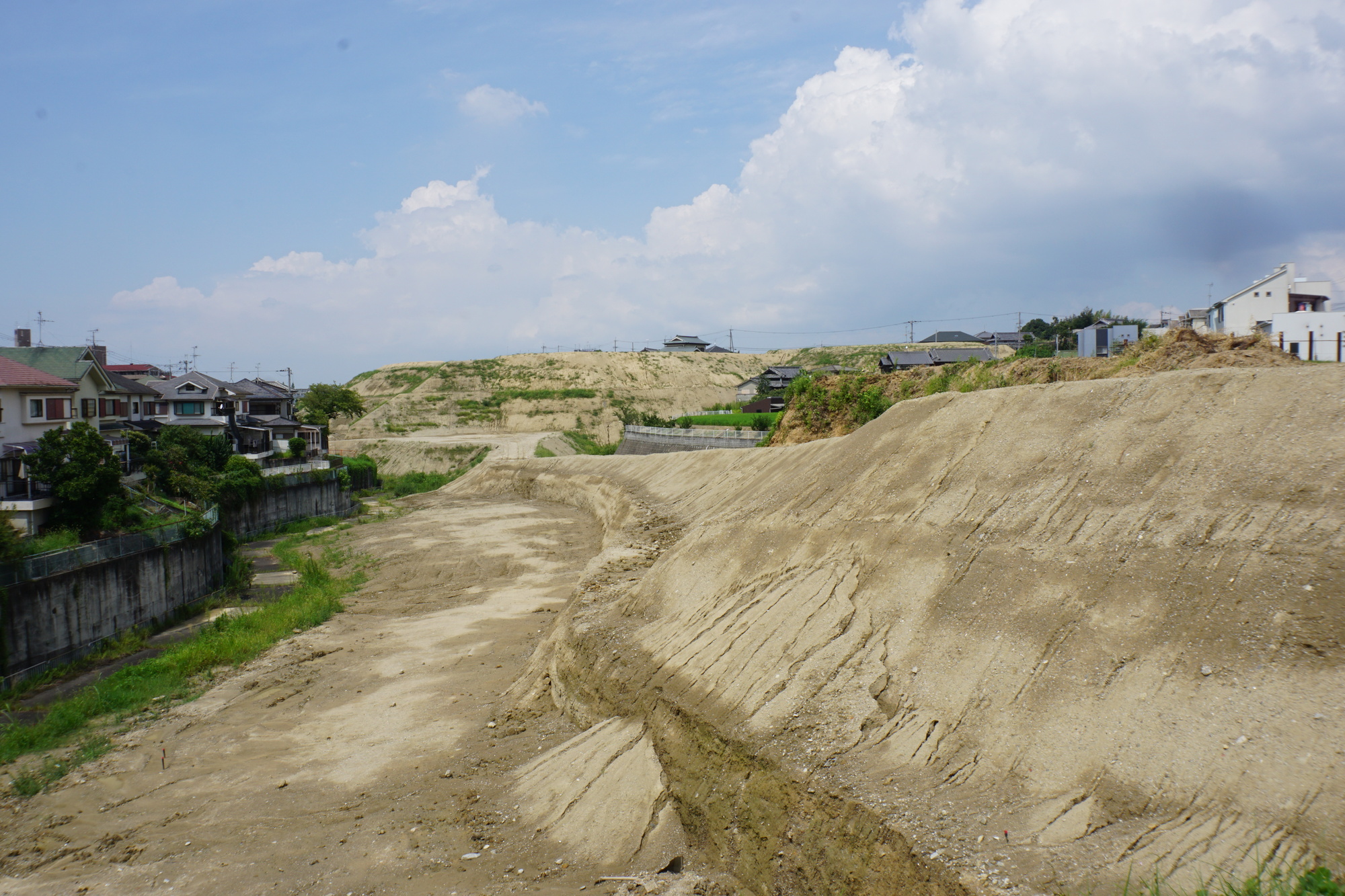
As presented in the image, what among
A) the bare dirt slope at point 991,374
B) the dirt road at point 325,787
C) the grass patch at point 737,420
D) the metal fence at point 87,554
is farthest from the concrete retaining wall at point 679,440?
the metal fence at point 87,554

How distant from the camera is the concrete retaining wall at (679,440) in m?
42.9

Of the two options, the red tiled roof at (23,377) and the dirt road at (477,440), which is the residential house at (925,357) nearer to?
the dirt road at (477,440)

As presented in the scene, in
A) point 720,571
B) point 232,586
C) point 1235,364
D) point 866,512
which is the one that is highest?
point 1235,364

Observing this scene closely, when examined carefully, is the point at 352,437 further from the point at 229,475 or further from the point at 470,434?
the point at 229,475

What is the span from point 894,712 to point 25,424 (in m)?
37.2

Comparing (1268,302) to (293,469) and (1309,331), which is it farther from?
(293,469)

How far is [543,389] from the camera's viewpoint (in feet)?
329

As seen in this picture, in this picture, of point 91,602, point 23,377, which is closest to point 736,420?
point 23,377

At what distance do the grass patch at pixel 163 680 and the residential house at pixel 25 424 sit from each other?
8610 mm

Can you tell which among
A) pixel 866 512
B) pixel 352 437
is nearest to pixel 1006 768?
pixel 866 512

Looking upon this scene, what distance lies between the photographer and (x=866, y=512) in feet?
43.9

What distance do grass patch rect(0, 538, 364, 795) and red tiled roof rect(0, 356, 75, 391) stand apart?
49.0 ft

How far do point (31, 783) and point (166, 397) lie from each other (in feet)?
142

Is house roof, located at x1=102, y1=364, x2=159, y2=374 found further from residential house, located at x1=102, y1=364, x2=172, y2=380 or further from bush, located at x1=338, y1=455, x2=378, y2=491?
bush, located at x1=338, y1=455, x2=378, y2=491
